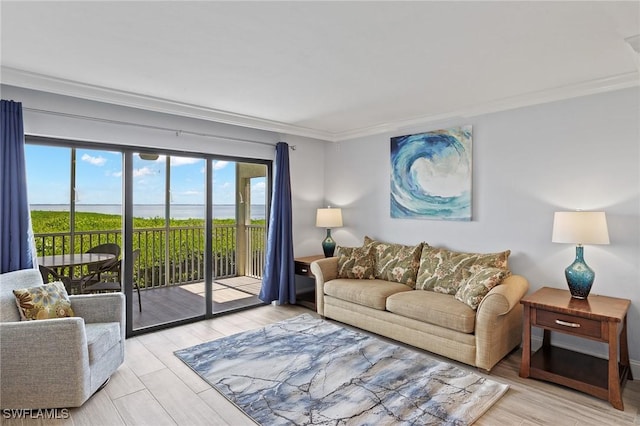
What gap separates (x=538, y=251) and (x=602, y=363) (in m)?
1.06

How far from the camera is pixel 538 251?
3516mm

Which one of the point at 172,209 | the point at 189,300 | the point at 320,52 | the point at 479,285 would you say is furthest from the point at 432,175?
the point at 189,300

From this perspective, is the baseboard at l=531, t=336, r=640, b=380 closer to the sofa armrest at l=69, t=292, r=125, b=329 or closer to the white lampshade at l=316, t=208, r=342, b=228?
the white lampshade at l=316, t=208, r=342, b=228

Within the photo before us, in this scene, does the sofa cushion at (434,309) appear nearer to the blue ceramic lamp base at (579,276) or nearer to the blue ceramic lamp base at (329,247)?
the blue ceramic lamp base at (579,276)

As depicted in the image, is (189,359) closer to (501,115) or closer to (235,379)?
(235,379)

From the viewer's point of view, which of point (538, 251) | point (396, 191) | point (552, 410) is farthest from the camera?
point (396, 191)

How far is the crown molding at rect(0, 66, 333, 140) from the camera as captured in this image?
9.56ft

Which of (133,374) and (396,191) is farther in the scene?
(396,191)

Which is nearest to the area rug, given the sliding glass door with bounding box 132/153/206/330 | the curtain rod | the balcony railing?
the sliding glass door with bounding box 132/153/206/330

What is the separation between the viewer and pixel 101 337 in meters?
2.69

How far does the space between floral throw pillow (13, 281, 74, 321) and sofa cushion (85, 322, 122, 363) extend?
233mm

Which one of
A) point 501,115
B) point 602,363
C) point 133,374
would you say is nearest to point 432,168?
point 501,115

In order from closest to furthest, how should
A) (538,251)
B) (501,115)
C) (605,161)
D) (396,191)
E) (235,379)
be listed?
(235,379) < (605,161) < (538,251) < (501,115) < (396,191)

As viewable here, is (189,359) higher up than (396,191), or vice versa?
(396,191)
